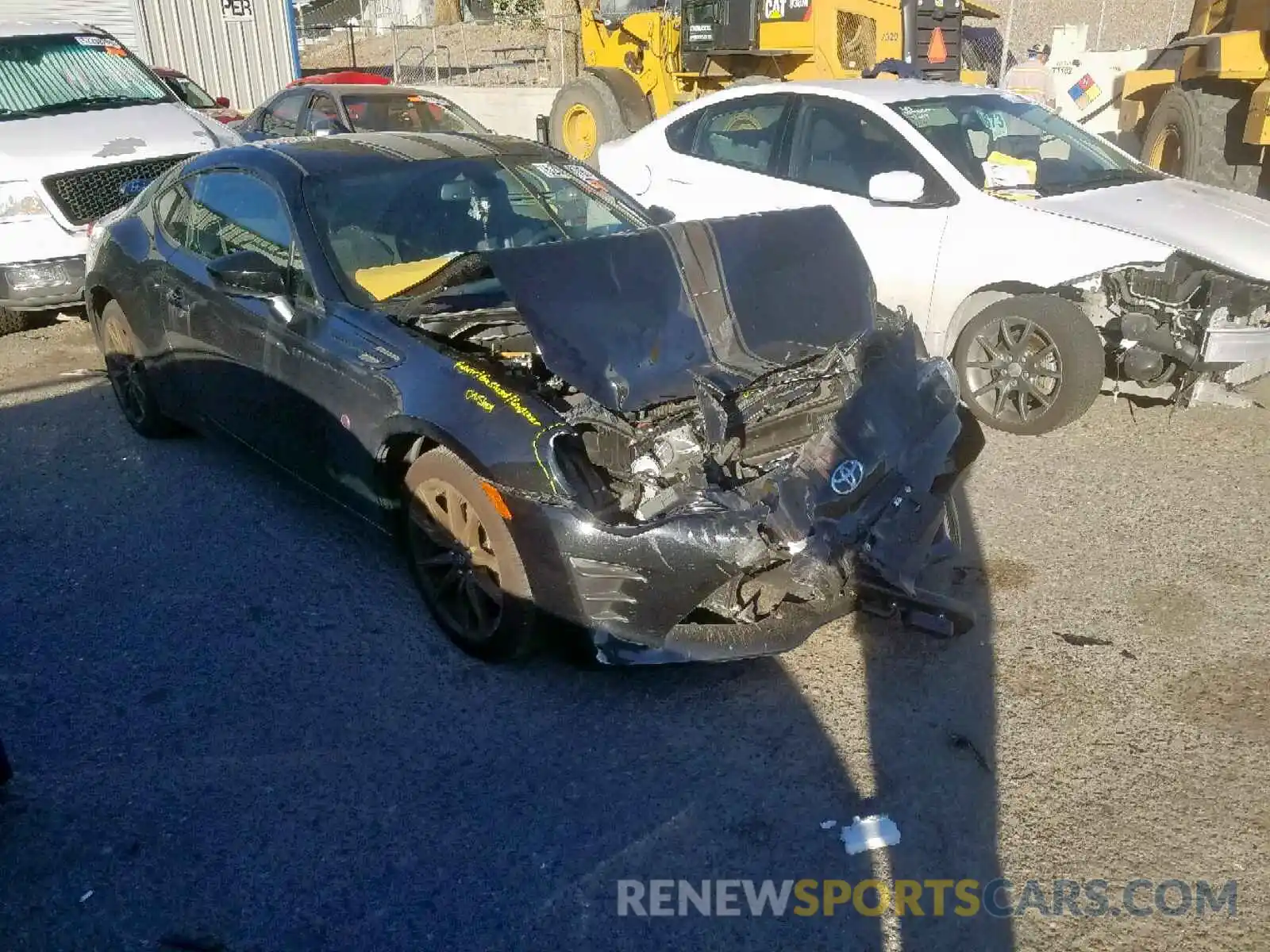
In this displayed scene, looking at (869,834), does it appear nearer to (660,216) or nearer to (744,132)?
(660,216)

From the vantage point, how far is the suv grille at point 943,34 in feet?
34.6

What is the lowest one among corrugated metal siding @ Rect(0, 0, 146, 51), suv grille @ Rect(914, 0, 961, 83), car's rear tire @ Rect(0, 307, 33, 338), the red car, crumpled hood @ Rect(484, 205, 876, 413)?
car's rear tire @ Rect(0, 307, 33, 338)

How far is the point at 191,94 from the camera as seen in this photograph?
1220cm

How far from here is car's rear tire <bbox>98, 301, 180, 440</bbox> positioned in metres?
5.36

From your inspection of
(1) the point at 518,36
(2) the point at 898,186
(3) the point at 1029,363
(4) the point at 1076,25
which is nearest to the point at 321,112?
(2) the point at 898,186

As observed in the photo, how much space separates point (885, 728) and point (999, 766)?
0.35 m

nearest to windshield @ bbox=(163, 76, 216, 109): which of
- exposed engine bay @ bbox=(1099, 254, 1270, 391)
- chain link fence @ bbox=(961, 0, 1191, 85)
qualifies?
exposed engine bay @ bbox=(1099, 254, 1270, 391)

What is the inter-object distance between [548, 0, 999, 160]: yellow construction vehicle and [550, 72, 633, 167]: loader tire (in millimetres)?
13

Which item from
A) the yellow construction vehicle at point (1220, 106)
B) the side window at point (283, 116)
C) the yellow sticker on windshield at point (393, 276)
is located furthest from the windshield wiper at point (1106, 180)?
the side window at point (283, 116)

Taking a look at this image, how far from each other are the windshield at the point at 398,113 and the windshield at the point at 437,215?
6652 mm

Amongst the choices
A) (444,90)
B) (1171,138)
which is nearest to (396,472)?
(1171,138)

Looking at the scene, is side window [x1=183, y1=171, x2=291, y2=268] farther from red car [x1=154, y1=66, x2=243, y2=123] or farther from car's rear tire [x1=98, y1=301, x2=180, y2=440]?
red car [x1=154, y1=66, x2=243, y2=123]

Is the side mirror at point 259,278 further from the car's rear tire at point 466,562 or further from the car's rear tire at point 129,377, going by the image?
the car's rear tire at point 129,377

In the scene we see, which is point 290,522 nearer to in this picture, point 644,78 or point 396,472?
point 396,472
